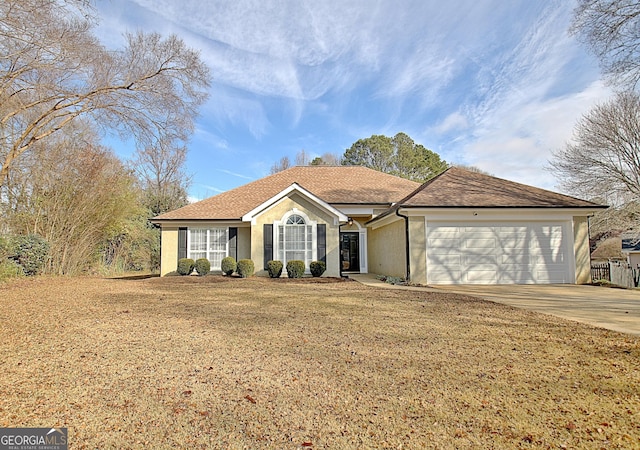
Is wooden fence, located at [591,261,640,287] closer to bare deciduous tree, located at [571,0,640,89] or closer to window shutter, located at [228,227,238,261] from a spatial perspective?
bare deciduous tree, located at [571,0,640,89]

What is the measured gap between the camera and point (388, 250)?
51.0ft

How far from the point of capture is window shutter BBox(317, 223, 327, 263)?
14.6 metres

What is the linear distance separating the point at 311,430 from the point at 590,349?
4.28m

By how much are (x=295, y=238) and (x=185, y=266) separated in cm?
496

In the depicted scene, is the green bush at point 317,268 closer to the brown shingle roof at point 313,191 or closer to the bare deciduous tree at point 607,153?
the brown shingle roof at point 313,191

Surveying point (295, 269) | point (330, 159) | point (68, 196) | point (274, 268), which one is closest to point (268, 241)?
point (274, 268)

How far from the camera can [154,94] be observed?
13930 mm

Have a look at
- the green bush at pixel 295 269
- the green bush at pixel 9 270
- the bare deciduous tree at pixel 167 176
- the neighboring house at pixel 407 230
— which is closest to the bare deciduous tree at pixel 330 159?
the bare deciduous tree at pixel 167 176

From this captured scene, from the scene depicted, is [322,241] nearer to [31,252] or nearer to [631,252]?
[31,252]

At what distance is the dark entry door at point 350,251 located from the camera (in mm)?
19016

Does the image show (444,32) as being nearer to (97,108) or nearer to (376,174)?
(376,174)

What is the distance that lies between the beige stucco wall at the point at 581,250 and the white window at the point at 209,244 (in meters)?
14.4

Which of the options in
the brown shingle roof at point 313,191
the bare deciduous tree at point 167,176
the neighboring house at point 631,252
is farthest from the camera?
the bare deciduous tree at point 167,176

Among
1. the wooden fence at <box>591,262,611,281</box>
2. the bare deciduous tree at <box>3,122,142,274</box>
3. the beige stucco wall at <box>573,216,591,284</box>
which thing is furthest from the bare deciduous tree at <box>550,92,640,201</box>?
the bare deciduous tree at <box>3,122,142,274</box>
